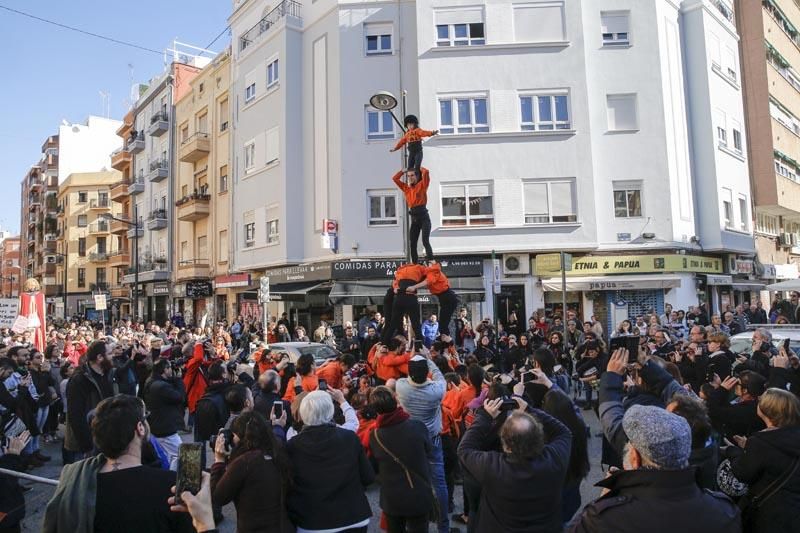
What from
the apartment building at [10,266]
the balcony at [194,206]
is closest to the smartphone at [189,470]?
the balcony at [194,206]

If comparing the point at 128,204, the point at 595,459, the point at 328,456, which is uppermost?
the point at 128,204

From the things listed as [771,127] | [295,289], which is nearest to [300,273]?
[295,289]

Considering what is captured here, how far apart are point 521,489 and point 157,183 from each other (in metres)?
37.9

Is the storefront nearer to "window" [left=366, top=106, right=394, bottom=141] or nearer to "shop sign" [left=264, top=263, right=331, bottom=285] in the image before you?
"window" [left=366, top=106, right=394, bottom=141]

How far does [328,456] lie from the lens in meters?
3.88

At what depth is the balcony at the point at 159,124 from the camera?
35231 millimetres

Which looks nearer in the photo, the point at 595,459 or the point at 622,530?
the point at 622,530

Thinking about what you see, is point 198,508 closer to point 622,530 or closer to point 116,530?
point 116,530

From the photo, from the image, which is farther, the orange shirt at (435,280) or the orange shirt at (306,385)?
the orange shirt at (435,280)

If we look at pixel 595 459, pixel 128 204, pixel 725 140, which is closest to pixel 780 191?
pixel 725 140

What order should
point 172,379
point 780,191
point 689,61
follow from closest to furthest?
point 172,379, point 689,61, point 780,191

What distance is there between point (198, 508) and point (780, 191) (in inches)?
1287

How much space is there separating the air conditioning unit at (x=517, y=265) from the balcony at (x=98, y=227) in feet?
149

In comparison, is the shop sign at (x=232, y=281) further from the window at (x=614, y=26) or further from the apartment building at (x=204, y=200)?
the window at (x=614, y=26)
